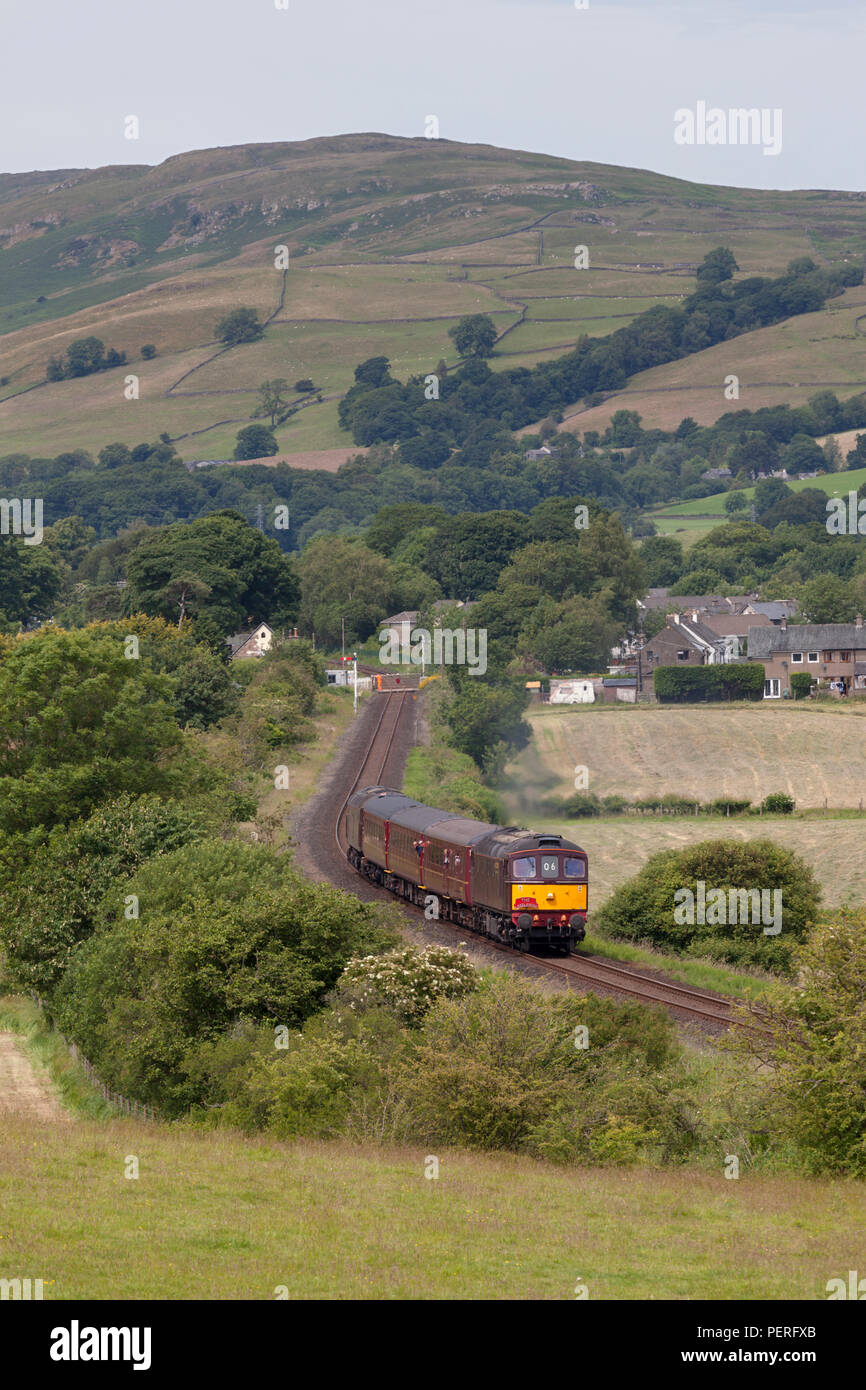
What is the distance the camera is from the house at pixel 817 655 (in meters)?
142

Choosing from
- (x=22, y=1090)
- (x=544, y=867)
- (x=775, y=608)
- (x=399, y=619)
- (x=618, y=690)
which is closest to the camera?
(x=22, y=1090)

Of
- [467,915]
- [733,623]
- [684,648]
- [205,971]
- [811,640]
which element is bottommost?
[684,648]

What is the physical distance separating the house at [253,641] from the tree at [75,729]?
8925 cm

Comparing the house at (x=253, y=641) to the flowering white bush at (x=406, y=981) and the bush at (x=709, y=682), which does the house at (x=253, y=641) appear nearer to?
the bush at (x=709, y=682)

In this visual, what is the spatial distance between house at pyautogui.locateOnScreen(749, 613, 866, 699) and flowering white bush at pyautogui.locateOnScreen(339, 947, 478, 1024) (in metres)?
111

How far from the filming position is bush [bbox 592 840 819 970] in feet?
166

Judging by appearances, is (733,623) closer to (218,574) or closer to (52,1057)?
(218,574)

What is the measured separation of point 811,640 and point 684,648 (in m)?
13.4

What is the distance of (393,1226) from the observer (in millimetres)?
21297

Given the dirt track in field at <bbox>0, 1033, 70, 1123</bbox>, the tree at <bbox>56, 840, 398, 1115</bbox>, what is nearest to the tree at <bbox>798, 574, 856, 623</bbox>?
the dirt track in field at <bbox>0, 1033, 70, 1123</bbox>

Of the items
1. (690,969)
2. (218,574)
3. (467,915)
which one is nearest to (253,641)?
(218,574)

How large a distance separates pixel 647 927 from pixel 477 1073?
24.9 m

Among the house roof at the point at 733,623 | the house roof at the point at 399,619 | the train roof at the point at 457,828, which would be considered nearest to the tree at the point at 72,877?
the train roof at the point at 457,828
